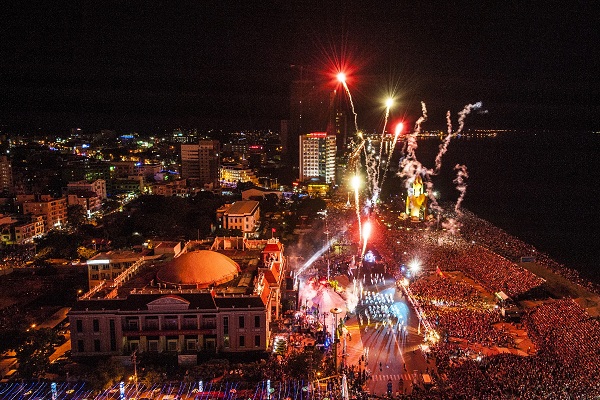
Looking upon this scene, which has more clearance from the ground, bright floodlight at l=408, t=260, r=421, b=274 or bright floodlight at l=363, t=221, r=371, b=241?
bright floodlight at l=363, t=221, r=371, b=241

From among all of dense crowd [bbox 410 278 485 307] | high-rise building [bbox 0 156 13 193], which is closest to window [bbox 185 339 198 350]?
dense crowd [bbox 410 278 485 307]

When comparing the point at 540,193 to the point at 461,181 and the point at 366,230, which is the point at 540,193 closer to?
the point at 461,181

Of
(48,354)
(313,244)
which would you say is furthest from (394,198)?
(48,354)

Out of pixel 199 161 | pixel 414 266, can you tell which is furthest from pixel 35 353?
pixel 199 161

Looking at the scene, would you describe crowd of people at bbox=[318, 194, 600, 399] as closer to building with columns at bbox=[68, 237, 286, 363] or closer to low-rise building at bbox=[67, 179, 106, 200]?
building with columns at bbox=[68, 237, 286, 363]

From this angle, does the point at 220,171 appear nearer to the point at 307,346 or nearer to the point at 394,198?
the point at 394,198

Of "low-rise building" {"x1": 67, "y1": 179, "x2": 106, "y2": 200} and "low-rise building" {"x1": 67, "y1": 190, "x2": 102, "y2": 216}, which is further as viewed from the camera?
"low-rise building" {"x1": 67, "y1": 179, "x2": 106, "y2": 200}
